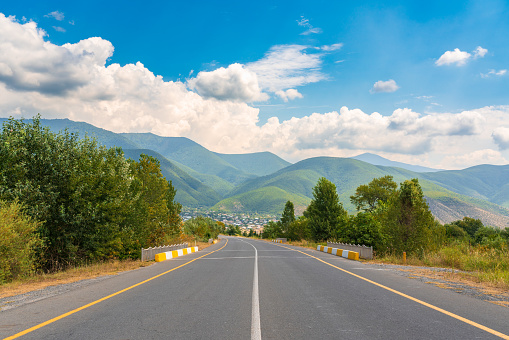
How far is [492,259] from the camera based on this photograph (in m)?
15.5

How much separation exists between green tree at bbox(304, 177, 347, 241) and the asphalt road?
42451 millimetres

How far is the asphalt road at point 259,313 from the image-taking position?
543 centimetres

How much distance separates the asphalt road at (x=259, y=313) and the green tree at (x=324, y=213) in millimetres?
42451

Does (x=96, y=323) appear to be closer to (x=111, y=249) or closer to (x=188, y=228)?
(x=111, y=249)

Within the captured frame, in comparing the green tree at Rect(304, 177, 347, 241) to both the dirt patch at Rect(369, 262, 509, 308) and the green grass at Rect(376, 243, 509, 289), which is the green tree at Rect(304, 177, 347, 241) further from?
the dirt patch at Rect(369, 262, 509, 308)

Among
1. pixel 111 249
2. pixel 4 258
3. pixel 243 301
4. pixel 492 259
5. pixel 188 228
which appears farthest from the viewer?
pixel 188 228

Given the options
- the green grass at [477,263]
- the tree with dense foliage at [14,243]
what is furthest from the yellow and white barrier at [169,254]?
the green grass at [477,263]

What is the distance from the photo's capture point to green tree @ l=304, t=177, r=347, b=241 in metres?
52.5

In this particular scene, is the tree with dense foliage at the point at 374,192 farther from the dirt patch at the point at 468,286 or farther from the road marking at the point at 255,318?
the road marking at the point at 255,318

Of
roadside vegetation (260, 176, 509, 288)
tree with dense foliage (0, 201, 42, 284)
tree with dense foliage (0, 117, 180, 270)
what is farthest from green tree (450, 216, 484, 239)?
tree with dense foliage (0, 201, 42, 284)

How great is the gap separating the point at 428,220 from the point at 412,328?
19852 millimetres

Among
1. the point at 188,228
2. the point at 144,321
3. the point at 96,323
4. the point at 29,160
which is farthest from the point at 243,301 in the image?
the point at 188,228

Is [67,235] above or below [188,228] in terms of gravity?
above

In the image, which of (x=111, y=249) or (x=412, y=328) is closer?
(x=412, y=328)
